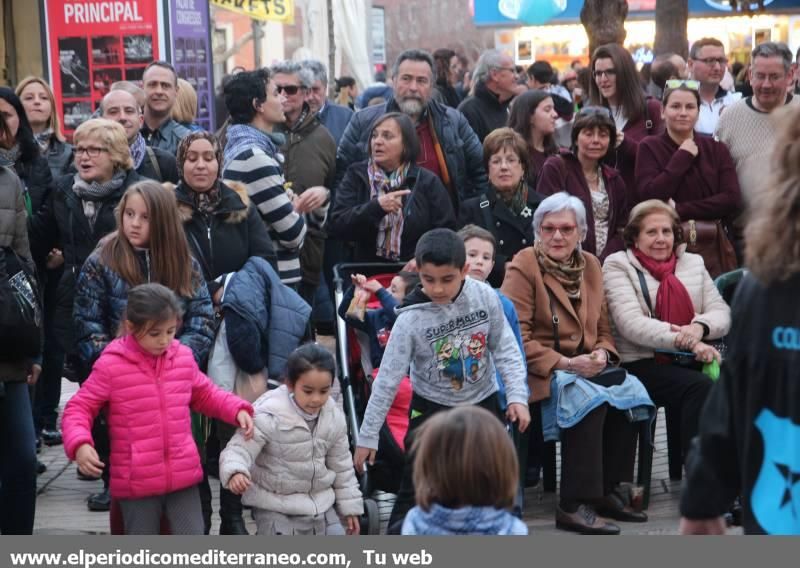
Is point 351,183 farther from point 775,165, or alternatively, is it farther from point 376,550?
point 775,165

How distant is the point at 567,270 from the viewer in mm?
7098

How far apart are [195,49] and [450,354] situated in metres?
6.91

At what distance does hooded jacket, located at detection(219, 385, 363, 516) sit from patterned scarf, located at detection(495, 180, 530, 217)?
8.01 feet

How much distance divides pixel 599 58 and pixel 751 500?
20.5ft

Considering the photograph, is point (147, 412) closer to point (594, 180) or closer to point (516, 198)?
point (516, 198)

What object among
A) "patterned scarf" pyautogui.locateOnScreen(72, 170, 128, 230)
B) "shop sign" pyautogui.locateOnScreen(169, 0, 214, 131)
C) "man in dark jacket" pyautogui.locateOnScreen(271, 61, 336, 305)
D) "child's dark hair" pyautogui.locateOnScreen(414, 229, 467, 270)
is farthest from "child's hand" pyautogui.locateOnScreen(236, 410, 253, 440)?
"shop sign" pyautogui.locateOnScreen(169, 0, 214, 131)

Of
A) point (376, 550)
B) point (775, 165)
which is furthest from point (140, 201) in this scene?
point (775, 165)

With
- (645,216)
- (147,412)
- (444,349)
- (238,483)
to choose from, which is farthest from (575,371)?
(147,412)

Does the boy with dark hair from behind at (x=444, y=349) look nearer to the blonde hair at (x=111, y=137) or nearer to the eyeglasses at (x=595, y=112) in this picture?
the blonde hair at (x=111, y=137)

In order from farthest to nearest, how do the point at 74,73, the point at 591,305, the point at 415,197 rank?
1. the point at 74,73
2. the point at 415,197
3. the point at 591,305

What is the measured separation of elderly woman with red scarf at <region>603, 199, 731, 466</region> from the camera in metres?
7.21

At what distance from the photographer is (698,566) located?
4.46 meters

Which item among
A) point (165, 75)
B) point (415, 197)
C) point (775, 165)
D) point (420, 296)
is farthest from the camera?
point (165, 75)

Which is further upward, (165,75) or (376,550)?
(165,75)
